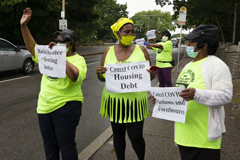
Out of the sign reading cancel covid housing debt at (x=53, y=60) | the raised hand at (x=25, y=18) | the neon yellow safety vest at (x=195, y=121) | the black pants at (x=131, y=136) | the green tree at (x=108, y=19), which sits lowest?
the black pants at (x=131, y=136)

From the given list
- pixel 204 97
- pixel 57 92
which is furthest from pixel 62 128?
pixel 204 97

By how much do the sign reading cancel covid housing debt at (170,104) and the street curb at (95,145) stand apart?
1.55 meters

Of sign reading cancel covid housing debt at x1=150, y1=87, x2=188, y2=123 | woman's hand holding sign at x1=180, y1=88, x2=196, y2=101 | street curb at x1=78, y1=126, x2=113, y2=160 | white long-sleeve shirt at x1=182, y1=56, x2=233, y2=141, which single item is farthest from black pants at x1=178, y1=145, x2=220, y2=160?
street curb at x1=78, y1=126, x2=113, y2=160

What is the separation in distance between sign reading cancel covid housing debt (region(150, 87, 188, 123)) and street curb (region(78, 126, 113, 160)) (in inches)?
61.0

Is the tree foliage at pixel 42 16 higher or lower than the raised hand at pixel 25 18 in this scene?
higher

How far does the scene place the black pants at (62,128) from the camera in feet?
7.77

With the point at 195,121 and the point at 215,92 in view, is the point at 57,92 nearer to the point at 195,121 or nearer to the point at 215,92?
the point at 195,121

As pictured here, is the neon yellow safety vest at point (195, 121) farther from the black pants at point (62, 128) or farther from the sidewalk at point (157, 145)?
the sidewalk at point (157, 145)

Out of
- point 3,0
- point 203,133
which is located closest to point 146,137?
point 203,133

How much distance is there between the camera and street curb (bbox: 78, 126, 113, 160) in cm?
331

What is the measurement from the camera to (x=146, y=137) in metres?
3.94

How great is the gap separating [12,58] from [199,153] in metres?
9.49

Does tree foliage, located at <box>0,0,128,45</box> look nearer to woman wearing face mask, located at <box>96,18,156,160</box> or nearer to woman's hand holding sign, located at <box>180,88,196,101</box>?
woman wearing face mask, located at <box>96,18,156,160</box>

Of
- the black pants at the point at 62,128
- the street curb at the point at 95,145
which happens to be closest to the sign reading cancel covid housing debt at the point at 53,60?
the black pants at the point at 62,128
